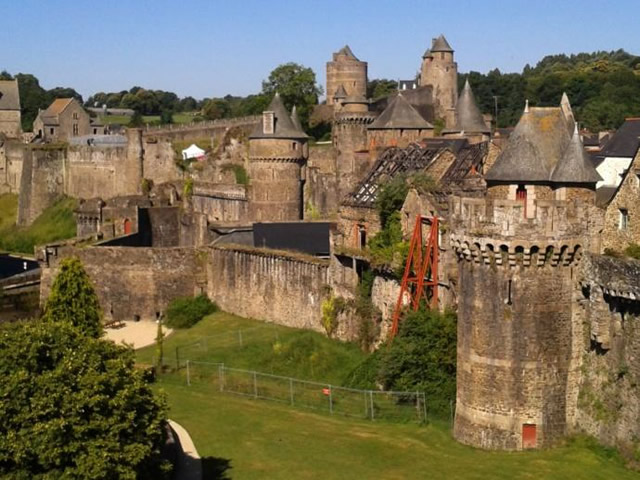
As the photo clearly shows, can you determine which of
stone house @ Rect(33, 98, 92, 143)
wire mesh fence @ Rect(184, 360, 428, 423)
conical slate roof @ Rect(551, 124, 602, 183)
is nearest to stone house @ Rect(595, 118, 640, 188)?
conical slate roof @ Rect(551, 124, 602, 183)

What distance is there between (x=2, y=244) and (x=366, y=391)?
193 feet

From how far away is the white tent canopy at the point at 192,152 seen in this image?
79.4 meters

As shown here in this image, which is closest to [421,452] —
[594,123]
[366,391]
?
[366,391]

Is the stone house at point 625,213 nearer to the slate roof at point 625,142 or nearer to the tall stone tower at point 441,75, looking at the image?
the slate roof at point 625,142

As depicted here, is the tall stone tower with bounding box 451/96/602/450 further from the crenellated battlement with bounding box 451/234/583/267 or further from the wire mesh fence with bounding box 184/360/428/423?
the wire mesh fence with bounding box 184/360/428/423

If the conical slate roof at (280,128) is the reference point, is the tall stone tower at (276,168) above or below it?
below

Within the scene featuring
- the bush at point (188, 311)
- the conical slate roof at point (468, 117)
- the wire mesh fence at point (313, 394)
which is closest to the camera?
the wire mesh fence at point (313, 394)

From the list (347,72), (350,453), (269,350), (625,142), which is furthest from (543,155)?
(347,72)

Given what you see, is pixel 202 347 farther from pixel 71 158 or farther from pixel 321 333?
pixel 71 158

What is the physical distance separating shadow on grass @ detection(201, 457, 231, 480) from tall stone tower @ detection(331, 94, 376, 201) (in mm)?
32967

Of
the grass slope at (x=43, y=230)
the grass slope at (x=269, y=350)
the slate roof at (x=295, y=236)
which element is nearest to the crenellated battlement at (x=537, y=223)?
the grass slope at (x=269, y=350)

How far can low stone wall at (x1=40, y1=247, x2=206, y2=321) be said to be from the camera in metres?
44.3

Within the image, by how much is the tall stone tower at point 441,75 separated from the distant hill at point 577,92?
1606 cm

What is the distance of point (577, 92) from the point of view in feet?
379
